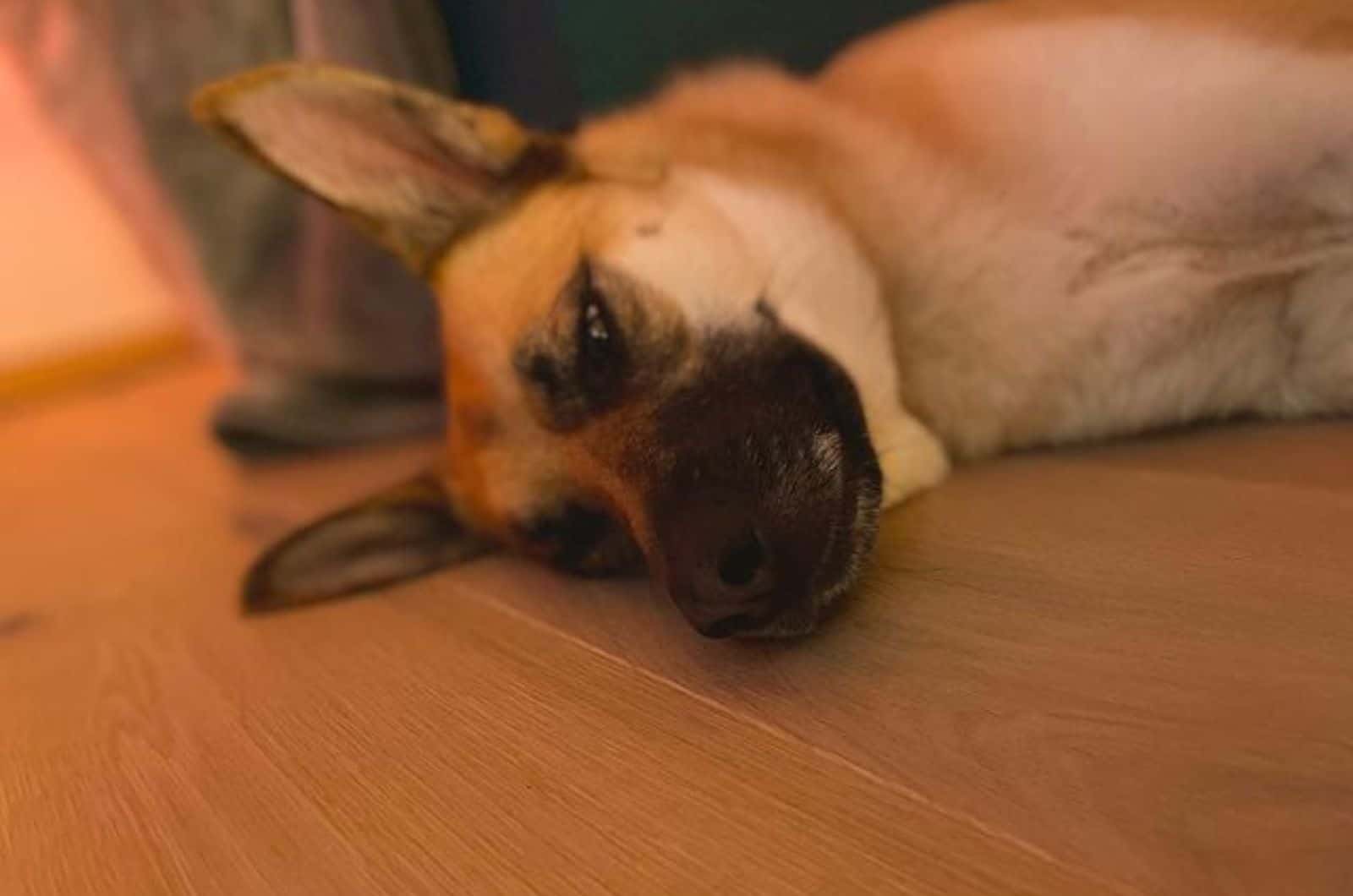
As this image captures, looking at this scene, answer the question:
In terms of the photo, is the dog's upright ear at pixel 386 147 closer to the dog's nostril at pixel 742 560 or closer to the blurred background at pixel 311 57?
the blurred background at pixel 311 57

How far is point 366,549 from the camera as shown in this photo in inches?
62.6

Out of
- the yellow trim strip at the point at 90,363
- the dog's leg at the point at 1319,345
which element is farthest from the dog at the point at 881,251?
the yellow trim strip at the point at 90,363

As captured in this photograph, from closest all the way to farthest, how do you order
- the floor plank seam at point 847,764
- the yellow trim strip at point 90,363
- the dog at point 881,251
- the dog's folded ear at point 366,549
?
the floor plank seam at point 847,764
the dog at point 881,251
the dog's folded ear at point 366,549
the yellow trim strip at point 90,363

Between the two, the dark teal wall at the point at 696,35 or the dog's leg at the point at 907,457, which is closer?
the dog's leg at the point at 907,457

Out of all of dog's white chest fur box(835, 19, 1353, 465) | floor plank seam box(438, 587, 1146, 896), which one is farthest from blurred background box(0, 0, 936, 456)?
floor plank seam box(438, 587, 1146, 896)

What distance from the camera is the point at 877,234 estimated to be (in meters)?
1.41

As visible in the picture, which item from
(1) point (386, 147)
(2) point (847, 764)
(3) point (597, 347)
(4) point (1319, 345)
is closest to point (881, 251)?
(3) point (597, 347)

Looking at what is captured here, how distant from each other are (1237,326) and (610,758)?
2.89 feet

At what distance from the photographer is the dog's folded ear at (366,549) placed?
5.01 ft

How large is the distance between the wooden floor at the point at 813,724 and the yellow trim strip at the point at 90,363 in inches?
116

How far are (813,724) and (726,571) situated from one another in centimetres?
15

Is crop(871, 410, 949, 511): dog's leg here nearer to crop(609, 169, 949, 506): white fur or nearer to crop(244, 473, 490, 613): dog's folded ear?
crop(609, 169, 949, 506): white fur

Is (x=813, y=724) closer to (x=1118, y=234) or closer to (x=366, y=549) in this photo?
(x=1118, y=234)

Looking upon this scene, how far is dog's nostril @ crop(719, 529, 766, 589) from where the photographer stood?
3.27ft
